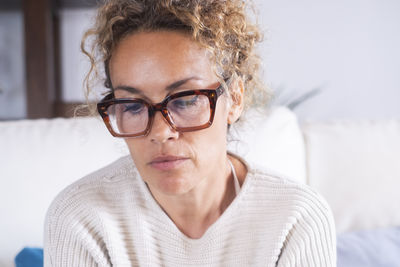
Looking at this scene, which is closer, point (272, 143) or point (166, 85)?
point (166, 85)

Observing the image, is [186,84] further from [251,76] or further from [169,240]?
[169,240]

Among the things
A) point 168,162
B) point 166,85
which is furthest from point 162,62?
point 168,162

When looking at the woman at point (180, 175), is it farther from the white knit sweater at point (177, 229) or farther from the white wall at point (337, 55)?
the white wall at point (337, 55)

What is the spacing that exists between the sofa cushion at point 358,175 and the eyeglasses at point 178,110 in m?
1.03

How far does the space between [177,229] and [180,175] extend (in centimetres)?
23

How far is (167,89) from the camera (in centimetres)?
93

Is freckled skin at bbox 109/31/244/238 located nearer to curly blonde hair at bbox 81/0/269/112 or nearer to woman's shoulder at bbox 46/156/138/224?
curly blonde hair at bbox 81/0/269/112

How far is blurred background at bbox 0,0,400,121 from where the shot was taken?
2.76 meters

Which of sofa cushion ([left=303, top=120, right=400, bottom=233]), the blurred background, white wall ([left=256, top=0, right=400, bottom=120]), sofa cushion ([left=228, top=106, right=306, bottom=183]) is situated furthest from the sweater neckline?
white wall ([left=256, top=0, right=400, bottom=120])

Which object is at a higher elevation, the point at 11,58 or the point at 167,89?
the point at 11,58

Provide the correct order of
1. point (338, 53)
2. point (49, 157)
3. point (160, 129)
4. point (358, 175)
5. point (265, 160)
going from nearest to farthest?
point (160, 129) < point (49, 157) < point (265, 160) < point (358, 175) < point (338, 53)

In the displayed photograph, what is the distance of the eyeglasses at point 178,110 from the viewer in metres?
0.92

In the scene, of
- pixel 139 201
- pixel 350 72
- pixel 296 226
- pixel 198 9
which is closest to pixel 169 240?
pixel 139 201

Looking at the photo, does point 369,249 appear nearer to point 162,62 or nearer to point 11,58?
point 162,62
